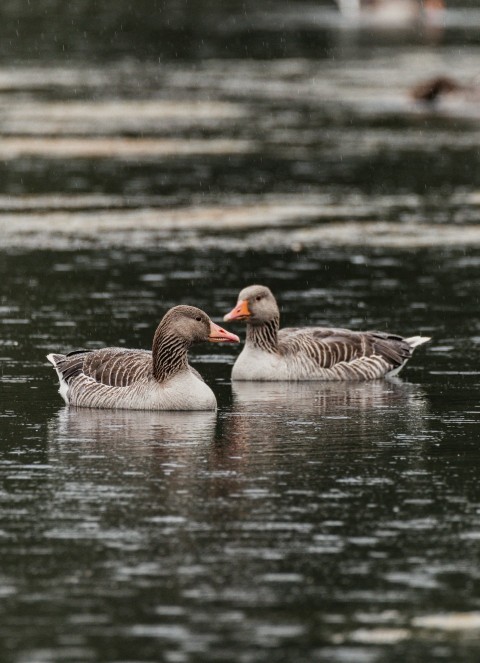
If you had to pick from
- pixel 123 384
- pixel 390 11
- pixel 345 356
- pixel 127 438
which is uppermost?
pixel 390 11

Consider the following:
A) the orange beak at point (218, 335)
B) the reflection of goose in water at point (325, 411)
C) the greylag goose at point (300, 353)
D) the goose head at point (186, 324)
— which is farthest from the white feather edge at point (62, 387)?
the greylag goose at point (300, 353)

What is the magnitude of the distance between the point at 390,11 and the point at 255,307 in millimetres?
76434

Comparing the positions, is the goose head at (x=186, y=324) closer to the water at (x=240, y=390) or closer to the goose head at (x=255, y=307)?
the water at (x=240, y=390)

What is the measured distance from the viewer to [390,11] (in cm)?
9694

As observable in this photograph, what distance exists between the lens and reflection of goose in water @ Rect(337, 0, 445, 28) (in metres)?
94.8

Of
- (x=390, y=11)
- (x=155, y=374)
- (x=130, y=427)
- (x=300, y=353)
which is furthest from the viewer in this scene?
(x=390, y=11)

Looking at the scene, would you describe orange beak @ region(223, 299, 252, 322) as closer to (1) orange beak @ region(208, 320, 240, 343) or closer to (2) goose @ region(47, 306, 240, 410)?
(2) goose @ region(47, 306, 240, 410)

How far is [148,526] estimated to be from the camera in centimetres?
1438

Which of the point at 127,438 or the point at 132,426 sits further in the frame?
the point at 132,426

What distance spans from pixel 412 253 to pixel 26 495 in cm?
1709

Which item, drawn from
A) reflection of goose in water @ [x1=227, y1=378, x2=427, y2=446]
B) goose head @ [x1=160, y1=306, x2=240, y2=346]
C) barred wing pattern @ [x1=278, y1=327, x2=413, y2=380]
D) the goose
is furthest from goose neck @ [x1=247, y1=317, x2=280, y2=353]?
goose head @ [x1=160, y1=306, x2=240, y2=346]

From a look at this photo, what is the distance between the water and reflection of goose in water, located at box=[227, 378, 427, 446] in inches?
2.4

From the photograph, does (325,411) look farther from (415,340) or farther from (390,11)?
(390,11)

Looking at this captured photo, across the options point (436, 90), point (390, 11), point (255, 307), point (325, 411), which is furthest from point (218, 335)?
point (390, 11)
